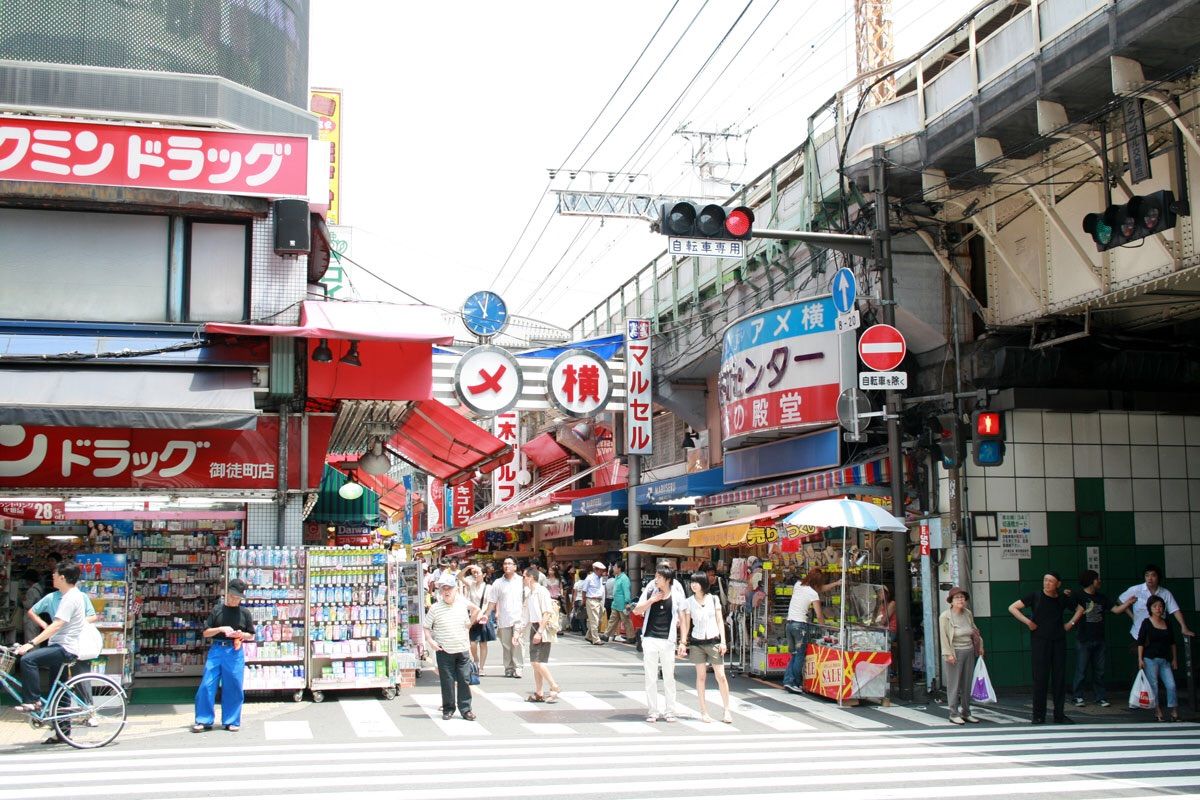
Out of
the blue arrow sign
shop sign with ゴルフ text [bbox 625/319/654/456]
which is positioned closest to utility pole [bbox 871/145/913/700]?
the blue arrow sign

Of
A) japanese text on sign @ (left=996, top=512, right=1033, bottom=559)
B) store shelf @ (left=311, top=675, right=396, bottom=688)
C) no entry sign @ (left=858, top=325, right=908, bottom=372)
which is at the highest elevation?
no entry sign @ (left=858, top=325, right=908, bottom=372)

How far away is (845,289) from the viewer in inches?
684

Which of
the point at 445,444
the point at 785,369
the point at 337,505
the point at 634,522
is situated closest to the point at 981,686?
the point at 785,369

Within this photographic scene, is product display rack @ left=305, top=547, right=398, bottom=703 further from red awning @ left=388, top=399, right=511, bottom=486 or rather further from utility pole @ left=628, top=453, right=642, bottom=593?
utility pole @ left=628, top=453, right=642, bottom=593

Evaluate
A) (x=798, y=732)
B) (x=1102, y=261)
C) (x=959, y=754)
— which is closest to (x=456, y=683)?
(x=798, y=732)

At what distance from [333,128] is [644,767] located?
16150 mm

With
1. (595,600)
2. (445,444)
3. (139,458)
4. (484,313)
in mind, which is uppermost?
(484,313)

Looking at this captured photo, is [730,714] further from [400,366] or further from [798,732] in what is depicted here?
[400,366]

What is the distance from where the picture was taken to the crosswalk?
960 cm

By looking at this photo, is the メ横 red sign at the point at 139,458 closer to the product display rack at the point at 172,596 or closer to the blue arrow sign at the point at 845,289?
the product display rack at the point at 172,596

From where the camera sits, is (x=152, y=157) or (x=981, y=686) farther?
(x=152, y=157)

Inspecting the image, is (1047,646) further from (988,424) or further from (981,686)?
(988,424)

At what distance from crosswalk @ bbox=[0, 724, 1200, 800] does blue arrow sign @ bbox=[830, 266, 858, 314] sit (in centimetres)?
669

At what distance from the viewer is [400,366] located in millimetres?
17031
